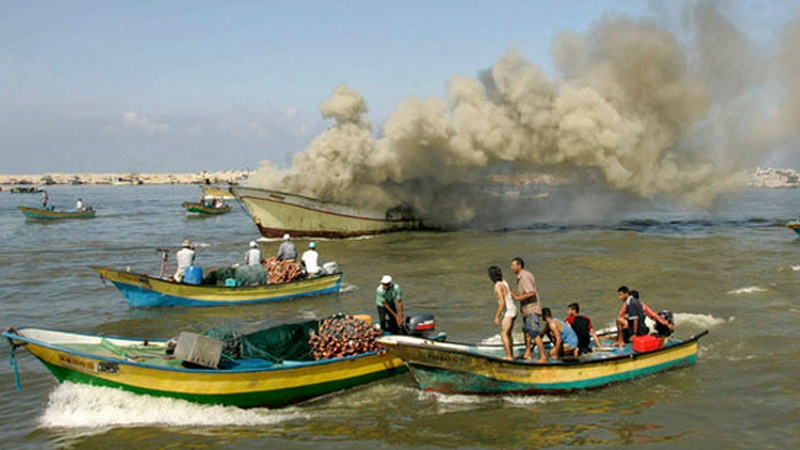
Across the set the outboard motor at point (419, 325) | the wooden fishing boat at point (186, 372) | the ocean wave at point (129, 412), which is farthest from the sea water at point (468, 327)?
the outboard motor at point (419, 325)

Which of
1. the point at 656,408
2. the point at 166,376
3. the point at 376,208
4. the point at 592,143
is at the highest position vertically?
the point at 592,143

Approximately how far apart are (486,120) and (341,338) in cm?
2528

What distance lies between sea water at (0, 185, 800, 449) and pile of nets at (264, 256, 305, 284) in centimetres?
84

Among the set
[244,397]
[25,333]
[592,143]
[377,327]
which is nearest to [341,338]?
[377,327]

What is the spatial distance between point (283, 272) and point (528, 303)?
10.3m

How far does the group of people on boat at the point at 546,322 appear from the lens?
11.0 metres

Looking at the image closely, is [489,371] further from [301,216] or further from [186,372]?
[301,216]

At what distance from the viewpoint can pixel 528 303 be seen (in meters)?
11.2

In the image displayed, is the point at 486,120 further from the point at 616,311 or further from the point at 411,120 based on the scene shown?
the point at 616,311

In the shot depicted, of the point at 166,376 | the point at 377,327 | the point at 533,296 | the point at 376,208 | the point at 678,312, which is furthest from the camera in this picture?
the point at 376,208

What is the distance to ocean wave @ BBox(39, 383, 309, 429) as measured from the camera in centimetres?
1025

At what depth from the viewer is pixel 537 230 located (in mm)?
38469

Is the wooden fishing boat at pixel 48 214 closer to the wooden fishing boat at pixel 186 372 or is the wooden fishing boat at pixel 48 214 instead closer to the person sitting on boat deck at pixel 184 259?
the person sitting on boat deck at pixel 184 259

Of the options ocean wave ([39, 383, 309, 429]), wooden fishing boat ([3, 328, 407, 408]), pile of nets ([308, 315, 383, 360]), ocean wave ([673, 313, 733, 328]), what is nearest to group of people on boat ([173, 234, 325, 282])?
wooden fishing boat ([3, 328, 407, 408])
